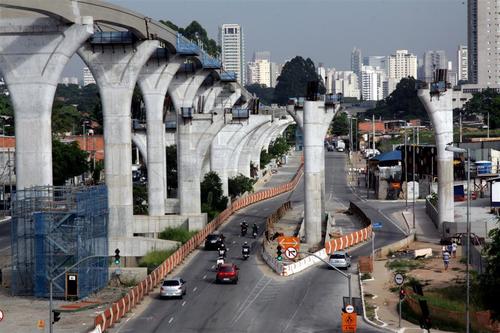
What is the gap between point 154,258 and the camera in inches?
2692

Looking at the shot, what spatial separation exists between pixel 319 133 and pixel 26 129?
27.9 m

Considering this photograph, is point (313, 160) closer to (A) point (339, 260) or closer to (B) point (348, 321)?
(A) point (339, 260)

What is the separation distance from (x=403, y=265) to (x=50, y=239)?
2216 centimetres

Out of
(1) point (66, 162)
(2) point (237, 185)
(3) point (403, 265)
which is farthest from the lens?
(2) point (237, 185)

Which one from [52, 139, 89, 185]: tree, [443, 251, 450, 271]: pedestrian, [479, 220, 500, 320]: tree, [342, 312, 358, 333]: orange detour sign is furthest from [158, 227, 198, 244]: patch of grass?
[479, 220, 500, 320]: tree

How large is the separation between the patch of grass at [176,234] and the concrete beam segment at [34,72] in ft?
84.5

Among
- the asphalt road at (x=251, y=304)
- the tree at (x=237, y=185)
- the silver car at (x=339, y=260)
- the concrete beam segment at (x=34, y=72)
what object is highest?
the concrete beam segment at (x=34, y=72)

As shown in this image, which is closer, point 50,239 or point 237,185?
point 50,239

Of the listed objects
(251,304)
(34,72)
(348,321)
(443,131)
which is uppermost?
(34,72)

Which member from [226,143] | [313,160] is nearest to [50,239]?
[313,160]

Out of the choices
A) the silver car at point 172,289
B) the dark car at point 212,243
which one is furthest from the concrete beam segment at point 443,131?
the silver car at point 172,289

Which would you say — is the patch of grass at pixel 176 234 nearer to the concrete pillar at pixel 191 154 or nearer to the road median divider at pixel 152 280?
the road median divider at pixel 152 280

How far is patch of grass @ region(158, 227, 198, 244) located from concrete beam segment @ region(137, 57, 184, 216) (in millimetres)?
4009

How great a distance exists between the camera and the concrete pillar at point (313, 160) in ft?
255
